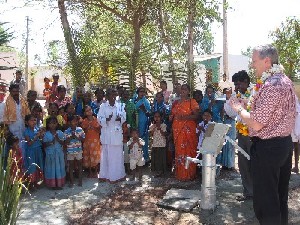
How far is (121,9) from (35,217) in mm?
6116

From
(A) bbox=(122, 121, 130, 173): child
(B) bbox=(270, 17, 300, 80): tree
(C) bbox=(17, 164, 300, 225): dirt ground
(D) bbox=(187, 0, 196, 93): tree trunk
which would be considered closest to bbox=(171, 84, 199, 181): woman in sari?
(C) bbox=(17, 164, 300, 225): dirt ground

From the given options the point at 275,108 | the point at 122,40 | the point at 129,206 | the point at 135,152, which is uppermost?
the point at 122,40

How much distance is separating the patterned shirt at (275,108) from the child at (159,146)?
388cm

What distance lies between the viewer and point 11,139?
5762 millimetres

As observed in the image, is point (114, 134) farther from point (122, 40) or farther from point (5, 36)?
point (122, 40)

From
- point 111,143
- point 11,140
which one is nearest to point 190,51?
point 111,143

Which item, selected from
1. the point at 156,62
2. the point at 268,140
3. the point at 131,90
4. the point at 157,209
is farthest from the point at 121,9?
the point at 268,140

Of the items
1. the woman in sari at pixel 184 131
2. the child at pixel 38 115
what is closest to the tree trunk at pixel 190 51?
the woman in sari at pixel 184 131

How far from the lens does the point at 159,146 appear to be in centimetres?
718

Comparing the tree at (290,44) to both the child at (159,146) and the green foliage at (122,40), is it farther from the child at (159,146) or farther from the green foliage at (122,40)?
the child at (159,146)

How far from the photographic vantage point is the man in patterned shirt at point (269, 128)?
311 centimetres

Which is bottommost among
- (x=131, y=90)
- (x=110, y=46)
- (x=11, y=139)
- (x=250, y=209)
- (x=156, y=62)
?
(x=250, y=209)

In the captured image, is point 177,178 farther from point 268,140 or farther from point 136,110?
point 268,140

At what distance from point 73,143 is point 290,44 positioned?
10.9m
